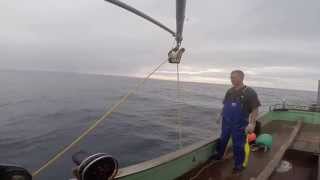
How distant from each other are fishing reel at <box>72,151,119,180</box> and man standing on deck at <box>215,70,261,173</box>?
254 centimetres

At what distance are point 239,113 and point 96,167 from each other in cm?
282

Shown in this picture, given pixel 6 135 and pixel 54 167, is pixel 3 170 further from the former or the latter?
pixel 6 135

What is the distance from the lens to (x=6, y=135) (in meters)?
14.5

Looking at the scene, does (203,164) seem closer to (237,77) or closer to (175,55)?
(237,77)

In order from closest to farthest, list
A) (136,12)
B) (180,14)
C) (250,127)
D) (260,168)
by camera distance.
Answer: (136,12), (180,14), (250,127), (260,168)

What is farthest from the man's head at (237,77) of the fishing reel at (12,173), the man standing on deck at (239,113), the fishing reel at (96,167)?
the fishing reel at (12,173)

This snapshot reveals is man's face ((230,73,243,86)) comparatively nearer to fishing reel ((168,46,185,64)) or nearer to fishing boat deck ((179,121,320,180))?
fishing reel ((168,46,185,64))

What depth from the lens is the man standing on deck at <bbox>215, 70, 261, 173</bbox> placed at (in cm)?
462

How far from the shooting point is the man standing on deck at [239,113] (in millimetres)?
4617

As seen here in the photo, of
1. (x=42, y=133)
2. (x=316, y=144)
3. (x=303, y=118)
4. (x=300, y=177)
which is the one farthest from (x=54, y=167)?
(x=303, y=118)

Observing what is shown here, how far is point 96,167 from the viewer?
2.91 m

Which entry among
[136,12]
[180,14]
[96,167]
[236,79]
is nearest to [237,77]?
[236,79]

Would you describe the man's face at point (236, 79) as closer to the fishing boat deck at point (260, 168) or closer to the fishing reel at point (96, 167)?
the fishing boat deck at point (260, 168)

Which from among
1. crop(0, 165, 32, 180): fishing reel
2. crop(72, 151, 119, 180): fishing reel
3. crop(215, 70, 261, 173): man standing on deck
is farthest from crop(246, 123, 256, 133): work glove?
crop(0, 165, 32, 180): fishing reel
